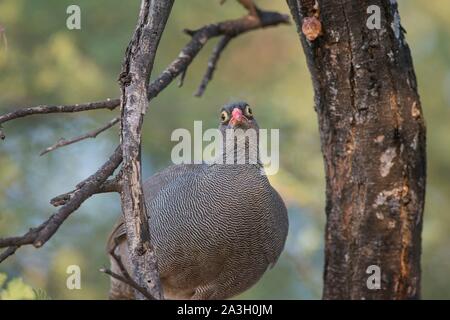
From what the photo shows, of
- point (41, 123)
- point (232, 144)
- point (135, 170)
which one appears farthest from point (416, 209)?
point (41, 123)

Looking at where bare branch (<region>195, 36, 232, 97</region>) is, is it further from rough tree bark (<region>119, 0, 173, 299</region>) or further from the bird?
rough tree bark (<region>119, 0, 173, 299</region>)

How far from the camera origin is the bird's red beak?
5504mm

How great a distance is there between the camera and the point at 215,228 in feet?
16.4

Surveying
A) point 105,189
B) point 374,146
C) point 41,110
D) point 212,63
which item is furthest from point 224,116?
point 105,189

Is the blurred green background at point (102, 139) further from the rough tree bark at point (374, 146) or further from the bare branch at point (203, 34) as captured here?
the rough tree bark at point (374, 146)

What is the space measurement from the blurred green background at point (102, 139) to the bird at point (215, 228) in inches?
92.0

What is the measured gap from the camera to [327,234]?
405 centimetres

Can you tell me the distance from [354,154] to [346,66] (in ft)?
1.37

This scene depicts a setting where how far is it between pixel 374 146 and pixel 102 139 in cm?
508

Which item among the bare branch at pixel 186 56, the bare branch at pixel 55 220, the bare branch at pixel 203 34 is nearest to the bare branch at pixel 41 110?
the bare branch at pixel 186 56

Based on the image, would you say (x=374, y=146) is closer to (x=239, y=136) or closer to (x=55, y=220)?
(x=55, y=220)

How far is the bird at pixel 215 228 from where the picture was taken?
5.02 m
